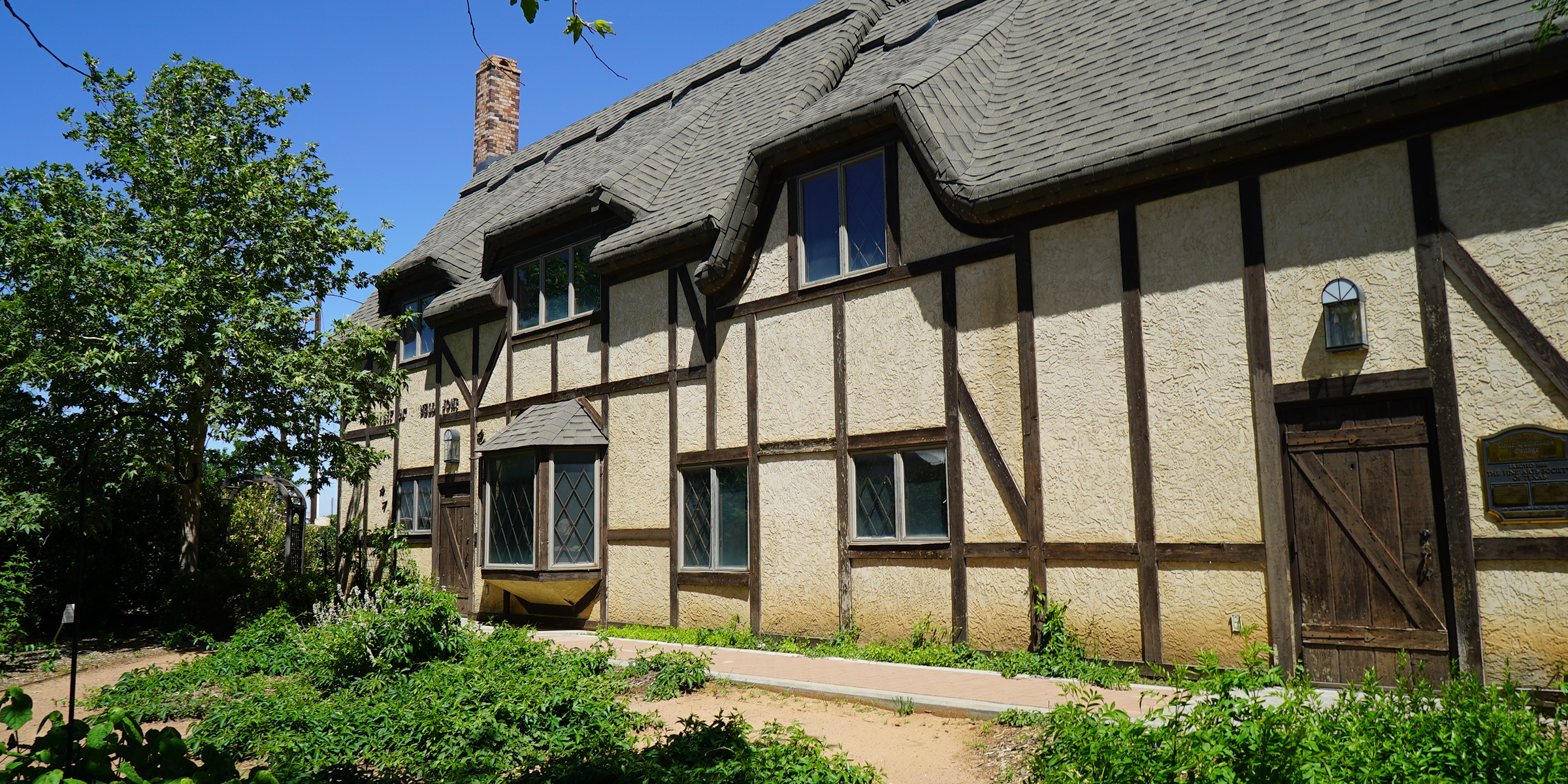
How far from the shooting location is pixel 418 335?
1841cm

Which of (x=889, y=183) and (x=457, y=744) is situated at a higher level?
(x=889, y=183)

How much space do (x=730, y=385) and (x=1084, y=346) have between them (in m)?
4.70

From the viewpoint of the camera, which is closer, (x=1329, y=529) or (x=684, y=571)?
(x=1329, y=529)

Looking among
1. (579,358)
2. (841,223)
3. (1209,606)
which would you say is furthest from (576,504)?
(1209,606)

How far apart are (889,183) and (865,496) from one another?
3517 mm

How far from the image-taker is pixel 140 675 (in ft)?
33.5

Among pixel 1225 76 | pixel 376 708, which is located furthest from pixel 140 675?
pixel 1225 76

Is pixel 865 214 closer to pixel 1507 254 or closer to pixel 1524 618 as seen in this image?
pixel 1507 254

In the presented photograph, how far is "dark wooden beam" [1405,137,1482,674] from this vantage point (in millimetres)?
7059

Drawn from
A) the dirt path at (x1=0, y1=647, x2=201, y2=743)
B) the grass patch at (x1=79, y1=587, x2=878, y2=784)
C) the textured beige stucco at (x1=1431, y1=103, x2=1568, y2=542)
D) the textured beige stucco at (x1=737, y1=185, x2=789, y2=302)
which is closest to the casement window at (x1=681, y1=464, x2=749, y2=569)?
the textured beige stucco at (x1=737, y1=185, x2=789, y2=302)

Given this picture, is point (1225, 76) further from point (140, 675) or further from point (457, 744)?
point (140, 675)

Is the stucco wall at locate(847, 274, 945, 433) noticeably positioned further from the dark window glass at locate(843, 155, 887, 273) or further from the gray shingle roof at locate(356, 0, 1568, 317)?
the gray shingle roof at locate(356, 0, 1568, 317)

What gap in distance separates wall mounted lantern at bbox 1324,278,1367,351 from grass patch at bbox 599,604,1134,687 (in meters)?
3.26

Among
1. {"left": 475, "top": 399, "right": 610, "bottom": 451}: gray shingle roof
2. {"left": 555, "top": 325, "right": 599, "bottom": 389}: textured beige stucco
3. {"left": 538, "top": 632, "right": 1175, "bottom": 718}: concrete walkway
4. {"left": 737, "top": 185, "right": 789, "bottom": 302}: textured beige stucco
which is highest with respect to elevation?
{"left": 737, "top": 185, "right": 789, "bottom": 302}: textured beige stucco
